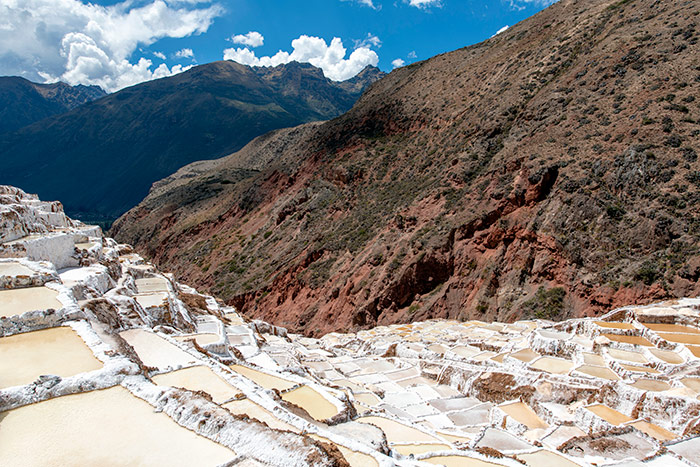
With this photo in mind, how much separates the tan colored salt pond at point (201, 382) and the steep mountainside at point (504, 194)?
18831 mm

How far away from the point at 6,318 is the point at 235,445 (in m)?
5.14

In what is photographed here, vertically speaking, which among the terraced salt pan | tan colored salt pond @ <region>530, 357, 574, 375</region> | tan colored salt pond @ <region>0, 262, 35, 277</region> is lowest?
tan colored salt pond @ <region>530, 357, 574, 375</region>

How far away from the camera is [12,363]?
5.92 m

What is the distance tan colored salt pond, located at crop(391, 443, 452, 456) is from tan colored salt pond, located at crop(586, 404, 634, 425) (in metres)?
4.59

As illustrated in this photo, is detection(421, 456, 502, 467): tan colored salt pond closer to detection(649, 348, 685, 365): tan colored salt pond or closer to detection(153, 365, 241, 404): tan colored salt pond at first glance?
detection(153, 365, 241, 404): tan colored salt pond

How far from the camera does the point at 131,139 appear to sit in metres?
170

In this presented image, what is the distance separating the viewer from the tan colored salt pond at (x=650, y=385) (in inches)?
A: 396

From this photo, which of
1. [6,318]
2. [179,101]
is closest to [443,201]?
[6,318]

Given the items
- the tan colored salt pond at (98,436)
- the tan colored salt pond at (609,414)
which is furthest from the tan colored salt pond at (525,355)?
the tan colored salt pond at (98,436)

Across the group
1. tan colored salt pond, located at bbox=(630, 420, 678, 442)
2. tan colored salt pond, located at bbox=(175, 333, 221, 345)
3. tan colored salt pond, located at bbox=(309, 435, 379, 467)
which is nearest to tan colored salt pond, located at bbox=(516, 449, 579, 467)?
tan colored salt pond, located at bbox=(630, 420, 678, 442)

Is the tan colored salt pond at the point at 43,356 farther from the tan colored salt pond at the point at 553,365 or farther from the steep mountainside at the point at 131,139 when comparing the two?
the steep mountainside at the point at 131,139

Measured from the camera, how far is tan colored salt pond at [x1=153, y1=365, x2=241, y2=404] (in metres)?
6.54

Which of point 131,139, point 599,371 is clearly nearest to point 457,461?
point 599,371

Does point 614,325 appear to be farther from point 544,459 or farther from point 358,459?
point 358,459
